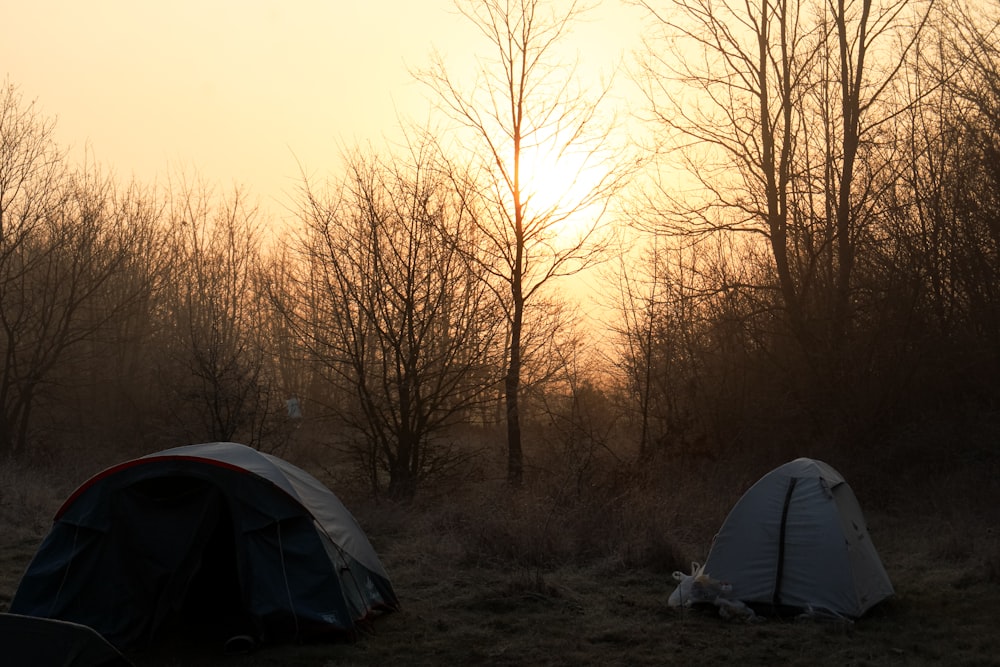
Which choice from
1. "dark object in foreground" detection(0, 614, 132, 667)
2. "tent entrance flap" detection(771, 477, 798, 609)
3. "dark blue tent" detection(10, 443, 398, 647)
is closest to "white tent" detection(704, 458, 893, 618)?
"tent entrance flap" detection(771, 477, 798, 609)

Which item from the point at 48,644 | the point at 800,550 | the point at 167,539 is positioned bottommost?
the point at 48,644

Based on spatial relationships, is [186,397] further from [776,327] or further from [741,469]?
[776,327]

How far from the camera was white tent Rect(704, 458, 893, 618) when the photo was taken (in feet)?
25.7

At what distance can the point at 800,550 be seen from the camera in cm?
798

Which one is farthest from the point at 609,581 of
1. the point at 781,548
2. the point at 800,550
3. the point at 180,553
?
the point at 180,553

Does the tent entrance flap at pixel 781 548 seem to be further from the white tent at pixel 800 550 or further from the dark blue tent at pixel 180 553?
the dark blue tent at pixel 180 553

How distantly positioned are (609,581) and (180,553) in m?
4.59

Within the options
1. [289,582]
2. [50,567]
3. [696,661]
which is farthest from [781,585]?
[50,567]

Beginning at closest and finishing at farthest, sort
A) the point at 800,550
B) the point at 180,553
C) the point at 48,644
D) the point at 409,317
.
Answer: the point at 48,644, the point at 180,553, the point at 800,550, the point at 409,317

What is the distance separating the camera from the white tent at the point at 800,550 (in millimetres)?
7824

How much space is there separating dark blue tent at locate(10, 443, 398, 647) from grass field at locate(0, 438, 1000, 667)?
29 centimetres

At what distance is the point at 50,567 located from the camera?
24.0 feet

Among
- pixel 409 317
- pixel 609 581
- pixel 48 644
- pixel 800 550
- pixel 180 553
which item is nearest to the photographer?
pixel 48 644

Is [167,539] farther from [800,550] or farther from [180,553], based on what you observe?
[800,550]
